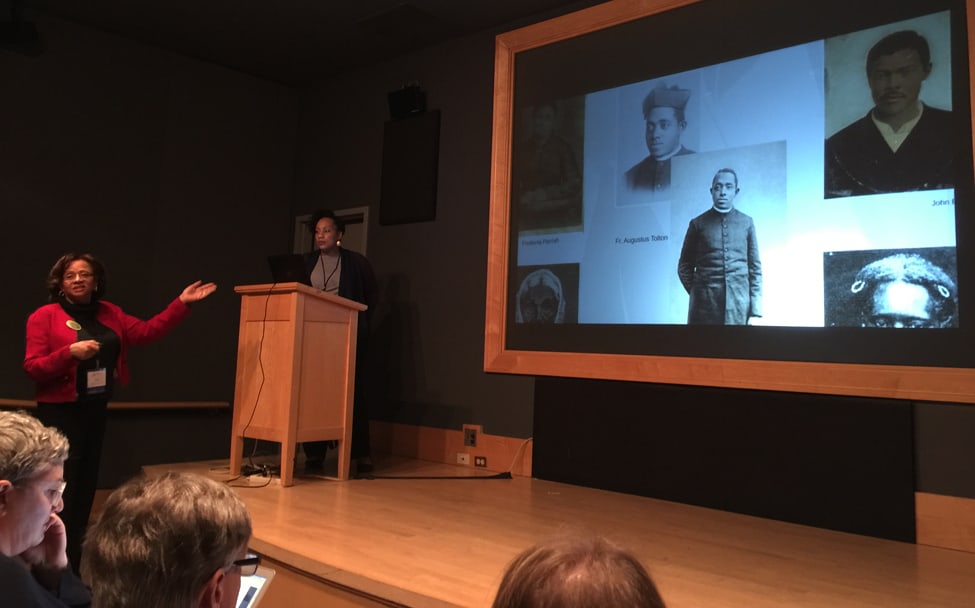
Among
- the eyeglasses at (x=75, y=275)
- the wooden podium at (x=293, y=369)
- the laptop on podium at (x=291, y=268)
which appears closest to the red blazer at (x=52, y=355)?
the eyeglasses at (x=75, y=275)

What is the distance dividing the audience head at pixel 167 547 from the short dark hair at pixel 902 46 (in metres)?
3.00

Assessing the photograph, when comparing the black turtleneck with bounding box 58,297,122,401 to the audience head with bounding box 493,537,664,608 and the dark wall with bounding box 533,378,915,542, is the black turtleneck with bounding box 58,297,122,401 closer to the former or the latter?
the dark wall with bounding box 533,378,915,542

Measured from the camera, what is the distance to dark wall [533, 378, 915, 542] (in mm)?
2705

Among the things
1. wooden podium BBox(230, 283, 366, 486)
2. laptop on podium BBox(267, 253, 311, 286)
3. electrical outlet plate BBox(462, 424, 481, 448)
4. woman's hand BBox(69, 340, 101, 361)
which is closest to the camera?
woman's hand BBox(69, 340, 101, 361)

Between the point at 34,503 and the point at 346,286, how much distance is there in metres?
2.69

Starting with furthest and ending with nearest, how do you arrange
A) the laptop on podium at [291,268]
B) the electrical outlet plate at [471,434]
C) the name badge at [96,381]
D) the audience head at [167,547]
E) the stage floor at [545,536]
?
1. the electrical outlet plate at [471,434]
2. the laptop on podium at [291,268]
3. the name badge at [96,381]
4. the stage floor at [545,536]
5. the audience head at [167,547]

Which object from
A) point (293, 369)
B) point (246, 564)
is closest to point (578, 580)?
point (246, 564)

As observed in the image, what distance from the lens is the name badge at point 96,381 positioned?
290cm

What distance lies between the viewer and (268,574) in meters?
1.31

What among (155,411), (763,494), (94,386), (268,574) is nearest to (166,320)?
(94,386)

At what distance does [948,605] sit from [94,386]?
313cm

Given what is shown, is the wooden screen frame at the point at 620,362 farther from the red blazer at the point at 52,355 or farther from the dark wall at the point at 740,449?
the red blazer at the point at 52,355

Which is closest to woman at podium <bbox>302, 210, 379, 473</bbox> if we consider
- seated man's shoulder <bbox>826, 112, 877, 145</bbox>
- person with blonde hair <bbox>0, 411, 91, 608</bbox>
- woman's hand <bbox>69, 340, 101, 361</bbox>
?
woman's hand <bbox>69, 340, 101, 361</bbox>

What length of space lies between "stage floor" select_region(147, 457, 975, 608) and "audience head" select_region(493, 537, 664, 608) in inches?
32.3
